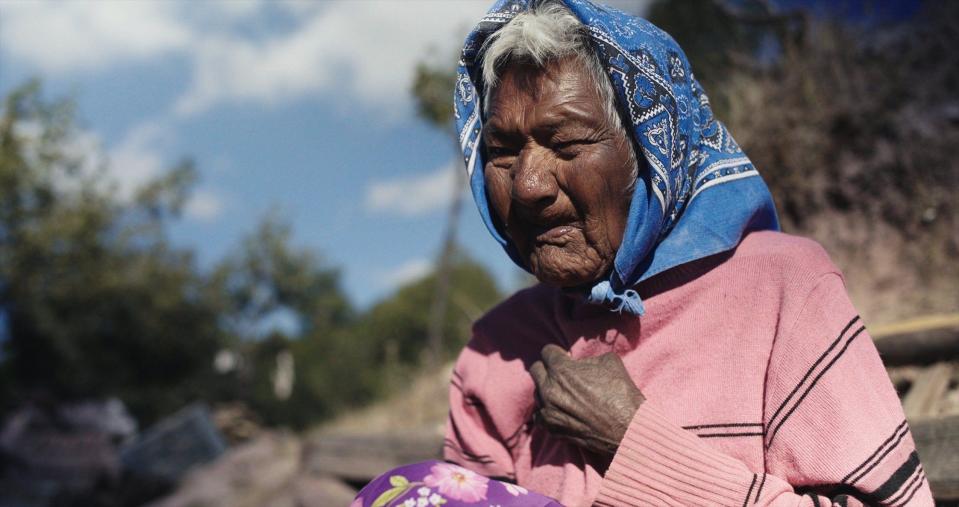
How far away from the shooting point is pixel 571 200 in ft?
6.13

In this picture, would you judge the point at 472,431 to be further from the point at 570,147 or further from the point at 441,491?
the point at 570,147

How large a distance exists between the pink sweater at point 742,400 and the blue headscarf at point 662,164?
0.08m

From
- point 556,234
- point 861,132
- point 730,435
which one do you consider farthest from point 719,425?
point 861,132

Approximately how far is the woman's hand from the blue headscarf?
5.9 inches

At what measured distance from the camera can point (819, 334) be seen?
1653 millimetres

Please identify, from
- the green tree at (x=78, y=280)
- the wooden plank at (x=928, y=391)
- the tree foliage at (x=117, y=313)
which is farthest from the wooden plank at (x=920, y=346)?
the green tree at (x=78, y=280)

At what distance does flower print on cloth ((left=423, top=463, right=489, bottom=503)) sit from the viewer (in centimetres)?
165

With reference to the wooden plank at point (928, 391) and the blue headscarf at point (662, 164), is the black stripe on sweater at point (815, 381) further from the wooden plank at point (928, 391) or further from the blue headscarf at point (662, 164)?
the wooden plank at point (928, 391)

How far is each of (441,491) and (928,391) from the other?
2109 mm

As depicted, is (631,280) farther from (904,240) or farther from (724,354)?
(904,240)

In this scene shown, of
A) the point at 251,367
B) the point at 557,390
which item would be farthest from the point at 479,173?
the point at 251,367

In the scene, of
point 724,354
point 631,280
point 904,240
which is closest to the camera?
point 724,354

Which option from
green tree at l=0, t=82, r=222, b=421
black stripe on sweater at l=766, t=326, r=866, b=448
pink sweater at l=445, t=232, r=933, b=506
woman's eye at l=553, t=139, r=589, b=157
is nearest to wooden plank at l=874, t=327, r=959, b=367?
pink sweater at l=445, t=232, r=933, b=506

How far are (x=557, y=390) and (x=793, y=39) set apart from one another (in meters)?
4.53
